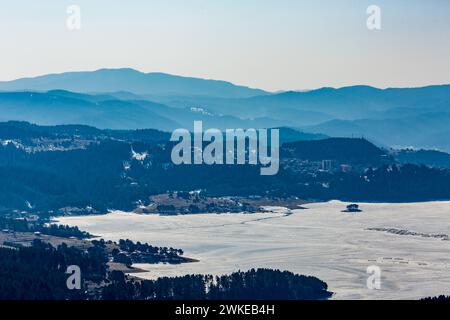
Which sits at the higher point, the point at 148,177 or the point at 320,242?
the point at 148,177

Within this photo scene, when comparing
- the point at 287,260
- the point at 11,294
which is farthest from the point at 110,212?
the point at 11,294

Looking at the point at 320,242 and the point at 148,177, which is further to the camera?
the point at 148,177

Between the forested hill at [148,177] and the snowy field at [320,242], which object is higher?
the forested hill at [148,177]

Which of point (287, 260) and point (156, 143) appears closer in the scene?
point (287, 260)
